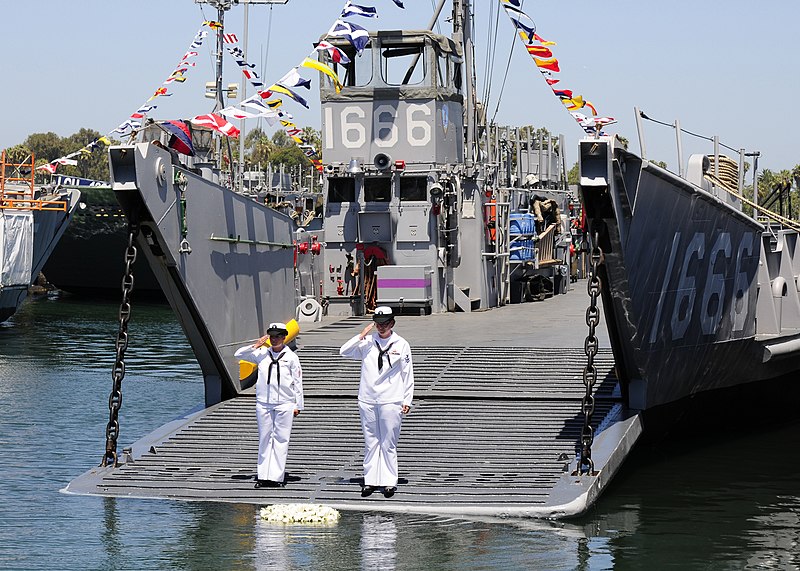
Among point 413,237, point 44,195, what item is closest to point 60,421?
point 413,237

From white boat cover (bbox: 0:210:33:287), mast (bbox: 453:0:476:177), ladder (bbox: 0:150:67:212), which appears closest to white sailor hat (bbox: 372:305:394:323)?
mast (bbox: 453:0:476:177)

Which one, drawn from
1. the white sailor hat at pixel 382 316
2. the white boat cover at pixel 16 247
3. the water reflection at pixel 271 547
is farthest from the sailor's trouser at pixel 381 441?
the white boat cover at pixel 16 247

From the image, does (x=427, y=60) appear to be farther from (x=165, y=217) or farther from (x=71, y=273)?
(x=71, y=273)

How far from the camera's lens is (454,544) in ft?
26.2

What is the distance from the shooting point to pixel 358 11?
50.6 ft

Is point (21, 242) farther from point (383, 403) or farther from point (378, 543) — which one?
point (378, 543)

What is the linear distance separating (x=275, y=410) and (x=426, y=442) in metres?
1.61

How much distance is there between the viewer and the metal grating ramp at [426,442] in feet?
29.5

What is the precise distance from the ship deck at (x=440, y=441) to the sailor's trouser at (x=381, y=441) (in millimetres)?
138

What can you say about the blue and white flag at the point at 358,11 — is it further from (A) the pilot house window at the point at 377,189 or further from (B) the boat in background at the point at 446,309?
(A) the pilot house window at the point at 377,189

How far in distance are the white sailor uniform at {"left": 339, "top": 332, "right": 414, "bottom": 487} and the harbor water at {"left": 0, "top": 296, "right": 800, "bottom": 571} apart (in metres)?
0.43

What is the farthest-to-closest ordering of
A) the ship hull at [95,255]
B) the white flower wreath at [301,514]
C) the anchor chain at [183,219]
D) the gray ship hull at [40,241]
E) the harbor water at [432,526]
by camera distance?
the ship hull at [95,255] < the gray ship hull at [40,241] < the anchor chain at [183,219] < the white flower wreath at [301,514] < the harbor water at [432,526]

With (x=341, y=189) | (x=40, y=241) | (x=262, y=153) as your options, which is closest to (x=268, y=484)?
(x=341, y=189)

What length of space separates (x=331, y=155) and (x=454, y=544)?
1045cm
